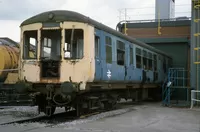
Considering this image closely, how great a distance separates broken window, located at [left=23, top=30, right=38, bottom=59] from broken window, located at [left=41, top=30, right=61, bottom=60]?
1.32 ft

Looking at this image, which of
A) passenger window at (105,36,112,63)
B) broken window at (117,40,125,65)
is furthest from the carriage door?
broken window at (117,40,125,65)

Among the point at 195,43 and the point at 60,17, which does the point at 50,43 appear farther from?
Answer: the point at 195,43

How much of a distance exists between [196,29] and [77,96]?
8181 millimetres

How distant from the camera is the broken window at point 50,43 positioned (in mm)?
11961

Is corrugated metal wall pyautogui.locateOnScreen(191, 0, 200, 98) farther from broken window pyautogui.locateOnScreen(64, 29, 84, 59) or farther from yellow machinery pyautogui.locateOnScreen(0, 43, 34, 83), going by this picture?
yellow machinery pyautogui.locateOnScreen(0, 43, 34, 83)

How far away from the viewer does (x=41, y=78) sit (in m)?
11.7

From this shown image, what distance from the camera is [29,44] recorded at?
12469 mm

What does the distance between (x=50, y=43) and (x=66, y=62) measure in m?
1.13

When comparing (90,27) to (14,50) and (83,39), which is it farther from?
(14,50)

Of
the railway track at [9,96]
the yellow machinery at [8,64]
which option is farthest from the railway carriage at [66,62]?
the railway track at [9,96]

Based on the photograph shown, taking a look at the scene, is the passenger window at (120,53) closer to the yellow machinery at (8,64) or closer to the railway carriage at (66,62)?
the railway carriage at (66,62)

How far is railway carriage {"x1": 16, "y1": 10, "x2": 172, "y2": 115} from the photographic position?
11320 mm

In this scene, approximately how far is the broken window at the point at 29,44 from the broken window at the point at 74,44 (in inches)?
52.3

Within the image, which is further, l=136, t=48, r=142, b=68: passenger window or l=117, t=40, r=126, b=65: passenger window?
l=136, t=48, r=142, b=68: passenger window
